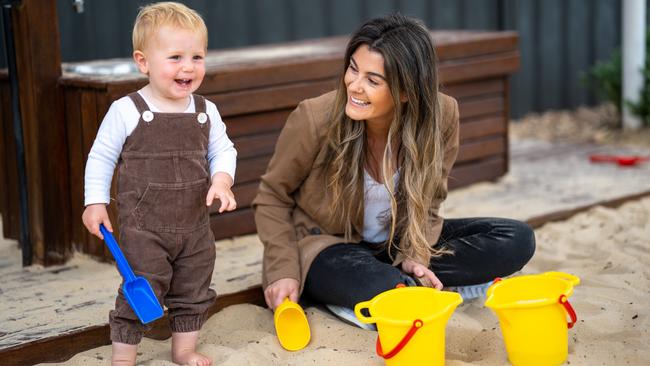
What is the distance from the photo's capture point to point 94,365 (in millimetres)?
2590

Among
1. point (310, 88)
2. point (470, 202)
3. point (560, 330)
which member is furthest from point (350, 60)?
point (470, 202)

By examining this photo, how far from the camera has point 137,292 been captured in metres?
2.33

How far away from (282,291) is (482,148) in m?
2.25

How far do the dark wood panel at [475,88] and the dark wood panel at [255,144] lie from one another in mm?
1045

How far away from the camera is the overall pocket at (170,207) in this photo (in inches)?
94.0

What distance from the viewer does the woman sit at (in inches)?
108

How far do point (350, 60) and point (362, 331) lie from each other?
31.4 inches

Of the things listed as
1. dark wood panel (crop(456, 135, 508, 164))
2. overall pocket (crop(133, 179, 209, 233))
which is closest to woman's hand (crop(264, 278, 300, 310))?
overall pocket (crop(133, 179, 209, 233))

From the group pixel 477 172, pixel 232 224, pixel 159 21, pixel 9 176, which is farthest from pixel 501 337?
pixel 477 172

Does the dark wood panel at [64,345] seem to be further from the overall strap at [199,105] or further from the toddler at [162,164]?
the overall strap at [199,105]

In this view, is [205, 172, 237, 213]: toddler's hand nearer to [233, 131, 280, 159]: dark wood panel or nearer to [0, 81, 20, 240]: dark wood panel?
[233, 131, 280, 159]: dark wood panel

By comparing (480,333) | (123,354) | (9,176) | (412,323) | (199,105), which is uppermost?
(199,105)

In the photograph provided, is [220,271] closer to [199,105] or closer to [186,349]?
[186,349]

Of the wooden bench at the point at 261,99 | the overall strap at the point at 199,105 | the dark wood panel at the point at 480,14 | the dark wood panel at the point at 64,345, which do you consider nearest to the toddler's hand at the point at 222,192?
the overall strap at the point at 199,105
